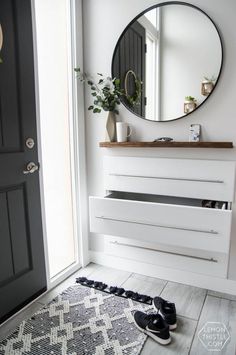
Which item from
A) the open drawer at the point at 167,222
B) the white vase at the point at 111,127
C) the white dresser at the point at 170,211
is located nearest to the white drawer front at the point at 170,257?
the white dresser at the point at 170,211

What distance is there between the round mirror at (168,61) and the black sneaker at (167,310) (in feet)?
4.02

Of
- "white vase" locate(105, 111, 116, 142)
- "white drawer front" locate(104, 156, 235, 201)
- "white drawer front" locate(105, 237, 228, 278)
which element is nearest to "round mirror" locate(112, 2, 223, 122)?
"white vase" locate(105, 111, 116, 142)

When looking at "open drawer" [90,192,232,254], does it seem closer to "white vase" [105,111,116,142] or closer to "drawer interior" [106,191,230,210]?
"drawer interior" [106,191,230,210]

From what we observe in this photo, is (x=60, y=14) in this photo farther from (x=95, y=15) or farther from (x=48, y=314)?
(x=48, y=314)

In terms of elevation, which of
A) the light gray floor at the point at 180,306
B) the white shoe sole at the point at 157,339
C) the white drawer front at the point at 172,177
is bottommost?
the light gray floor at the point at 180,306

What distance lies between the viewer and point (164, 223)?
162 centimetres

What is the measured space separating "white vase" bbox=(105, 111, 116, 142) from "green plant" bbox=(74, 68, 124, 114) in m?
0.04

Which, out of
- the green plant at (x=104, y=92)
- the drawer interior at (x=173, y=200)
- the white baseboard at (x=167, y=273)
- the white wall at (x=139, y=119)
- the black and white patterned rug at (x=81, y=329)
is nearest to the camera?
the black and white patterned rug at (x=81, y=329)

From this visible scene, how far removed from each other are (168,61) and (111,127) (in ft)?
2.01

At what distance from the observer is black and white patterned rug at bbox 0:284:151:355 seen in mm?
1351

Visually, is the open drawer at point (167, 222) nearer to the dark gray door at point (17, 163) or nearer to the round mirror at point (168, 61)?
the dark gray door at point (17, 163)

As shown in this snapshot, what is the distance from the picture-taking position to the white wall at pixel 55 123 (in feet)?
5.82

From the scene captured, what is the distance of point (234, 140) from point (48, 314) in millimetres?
1621

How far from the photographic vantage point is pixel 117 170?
196cm
